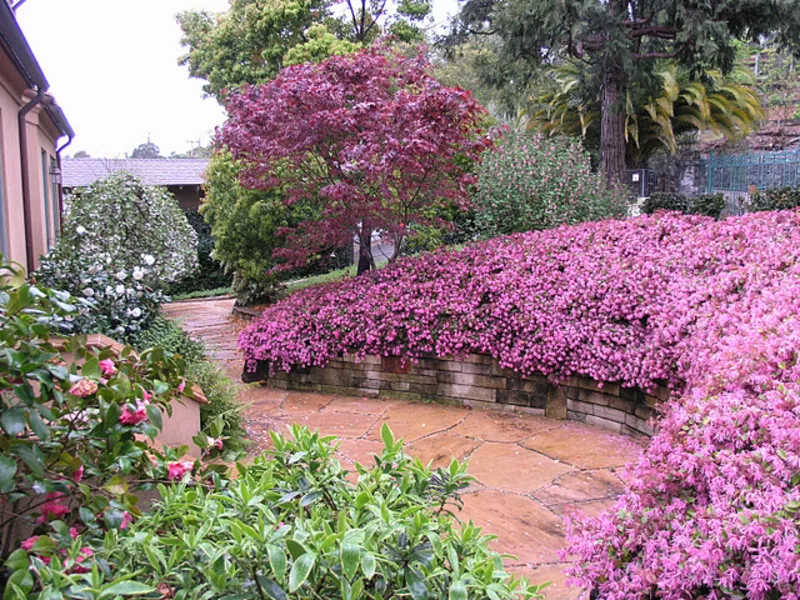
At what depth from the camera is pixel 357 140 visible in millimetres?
6461

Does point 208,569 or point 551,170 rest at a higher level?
point 551,170

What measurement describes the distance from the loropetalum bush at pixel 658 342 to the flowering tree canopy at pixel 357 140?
0.89m

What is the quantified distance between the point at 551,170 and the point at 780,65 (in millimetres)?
24882

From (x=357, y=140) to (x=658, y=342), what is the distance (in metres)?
3.71

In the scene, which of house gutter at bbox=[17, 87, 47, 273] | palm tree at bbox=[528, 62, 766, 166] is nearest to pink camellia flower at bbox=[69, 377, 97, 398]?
house gutter at bbox=[17, 87, 47, 273]

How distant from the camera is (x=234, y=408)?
423cm

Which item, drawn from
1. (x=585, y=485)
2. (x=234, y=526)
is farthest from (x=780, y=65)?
(x=234, y=526)

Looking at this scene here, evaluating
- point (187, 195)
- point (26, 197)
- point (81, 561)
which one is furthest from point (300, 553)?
point (187, 195)

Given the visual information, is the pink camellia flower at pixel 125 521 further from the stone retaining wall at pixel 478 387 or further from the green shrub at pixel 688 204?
the green shrub at pixel 688 204

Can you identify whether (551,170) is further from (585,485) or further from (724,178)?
(724,178)

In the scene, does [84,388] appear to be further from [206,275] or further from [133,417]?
[206,275]

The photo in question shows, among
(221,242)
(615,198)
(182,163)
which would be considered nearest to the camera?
(615,198)

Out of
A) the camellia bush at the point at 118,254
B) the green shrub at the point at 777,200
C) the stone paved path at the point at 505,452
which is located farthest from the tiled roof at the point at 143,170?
the stone paved path at the point at 505,452

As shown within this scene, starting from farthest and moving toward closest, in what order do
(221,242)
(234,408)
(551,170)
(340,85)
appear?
(221,242)
(551,170)
(340,85)
(234,408)
